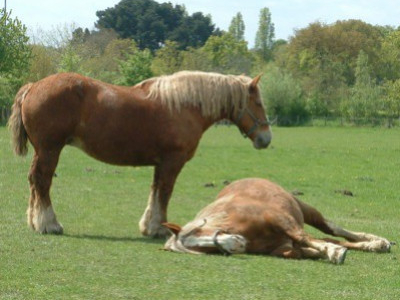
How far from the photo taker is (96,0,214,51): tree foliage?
11588 centimetres

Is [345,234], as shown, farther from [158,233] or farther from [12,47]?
[12,47]

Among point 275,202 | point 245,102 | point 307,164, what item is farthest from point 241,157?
point 275,202

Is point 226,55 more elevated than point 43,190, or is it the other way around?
point 226,55

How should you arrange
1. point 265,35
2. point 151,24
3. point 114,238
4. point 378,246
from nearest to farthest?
point 378,246
point 114,238
point 151,24
point 265,35

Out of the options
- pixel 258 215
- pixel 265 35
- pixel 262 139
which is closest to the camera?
pixel 258 215

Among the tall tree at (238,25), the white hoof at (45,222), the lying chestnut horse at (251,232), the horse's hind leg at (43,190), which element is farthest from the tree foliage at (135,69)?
the tall tree at (238,25)

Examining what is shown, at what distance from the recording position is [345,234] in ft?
27.6

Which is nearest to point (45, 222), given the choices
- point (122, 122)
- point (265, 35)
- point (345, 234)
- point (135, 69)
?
point (122, 122)

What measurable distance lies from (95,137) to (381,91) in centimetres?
7028

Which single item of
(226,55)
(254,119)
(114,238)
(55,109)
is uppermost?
(226,55)

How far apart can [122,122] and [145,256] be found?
218 cm

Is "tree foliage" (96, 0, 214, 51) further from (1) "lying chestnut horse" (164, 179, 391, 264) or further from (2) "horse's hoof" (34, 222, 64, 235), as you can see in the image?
(1) "lying chestnut horse" (164, 179, 391, 264)

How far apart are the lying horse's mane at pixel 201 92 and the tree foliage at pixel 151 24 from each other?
347 ft

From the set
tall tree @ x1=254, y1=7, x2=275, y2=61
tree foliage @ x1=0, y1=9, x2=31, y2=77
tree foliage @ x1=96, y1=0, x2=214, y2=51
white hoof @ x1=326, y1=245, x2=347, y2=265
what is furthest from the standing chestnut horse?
tall tree @ x1=254, y1=7, x2=275, y2=61
